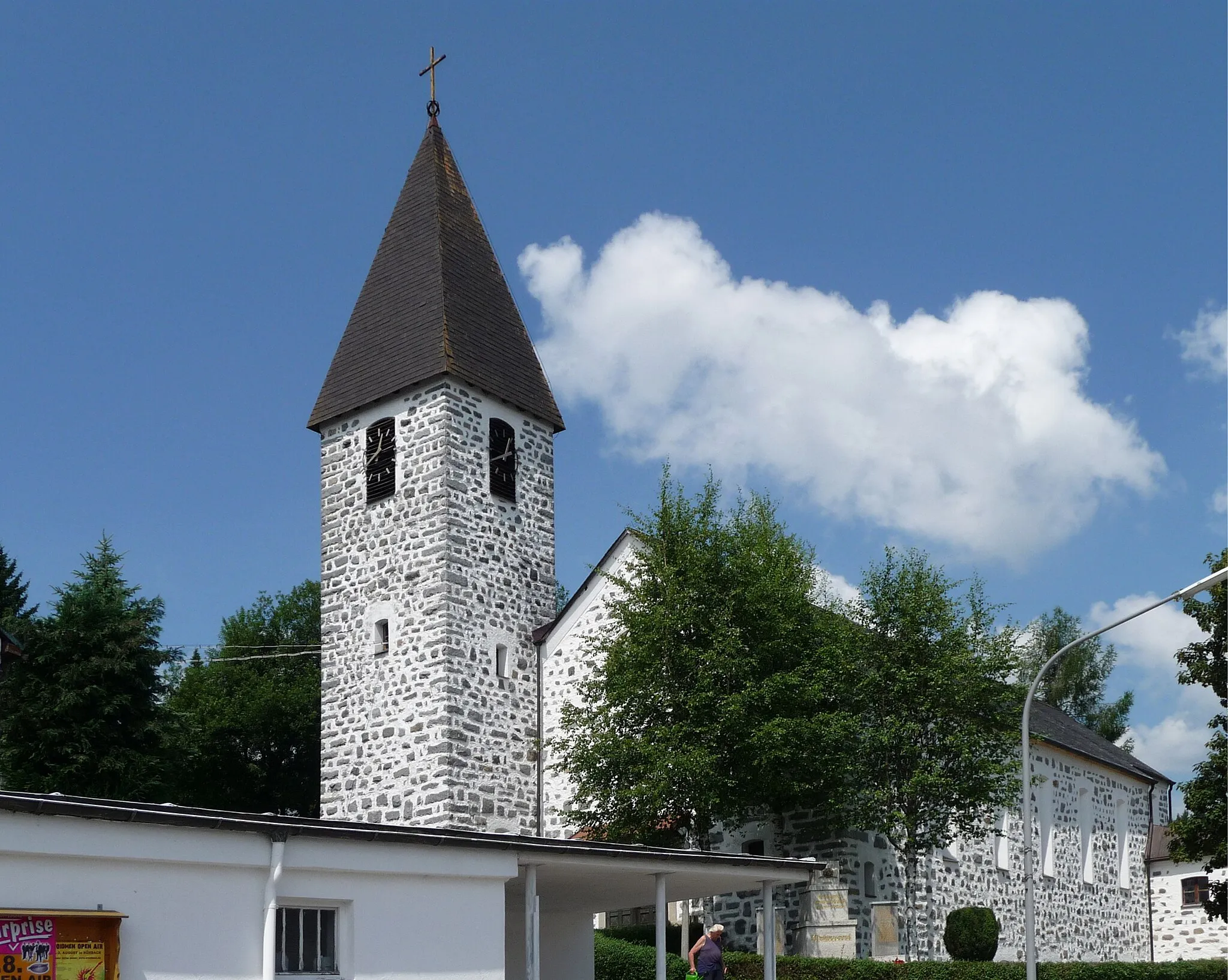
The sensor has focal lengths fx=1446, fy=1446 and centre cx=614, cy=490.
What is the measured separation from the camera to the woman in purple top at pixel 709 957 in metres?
20.0

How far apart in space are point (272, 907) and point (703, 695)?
49.5ft

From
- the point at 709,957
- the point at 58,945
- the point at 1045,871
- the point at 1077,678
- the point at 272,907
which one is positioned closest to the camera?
the point at 58,945

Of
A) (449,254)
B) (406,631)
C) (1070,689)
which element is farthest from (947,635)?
(1070,689)

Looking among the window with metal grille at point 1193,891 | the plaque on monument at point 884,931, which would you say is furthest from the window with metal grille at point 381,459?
the window with metal grille at point 1193,891

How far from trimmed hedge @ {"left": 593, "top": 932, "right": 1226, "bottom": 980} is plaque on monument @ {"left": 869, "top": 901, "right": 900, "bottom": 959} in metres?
2.32

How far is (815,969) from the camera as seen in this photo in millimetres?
26594

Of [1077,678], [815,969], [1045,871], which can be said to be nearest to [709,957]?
[815,969]

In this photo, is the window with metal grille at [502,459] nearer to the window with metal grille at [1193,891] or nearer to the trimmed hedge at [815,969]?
the trimmed hedge at [815,969]

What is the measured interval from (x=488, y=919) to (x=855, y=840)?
16.4m

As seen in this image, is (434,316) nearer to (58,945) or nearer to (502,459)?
(502,459)

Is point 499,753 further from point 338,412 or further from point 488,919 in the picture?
point 488,919

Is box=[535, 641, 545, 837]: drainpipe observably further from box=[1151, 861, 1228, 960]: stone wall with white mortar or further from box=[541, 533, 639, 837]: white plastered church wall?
box=[1151, 861, 1228, 960]: stone wall with white mortar

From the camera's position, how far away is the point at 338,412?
34.4 m

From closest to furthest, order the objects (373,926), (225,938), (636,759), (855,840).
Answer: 1. (225,938)
2. (373,926)
3. (636,759)
4. (855,840)
